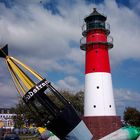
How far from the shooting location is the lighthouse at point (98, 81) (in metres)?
35.8

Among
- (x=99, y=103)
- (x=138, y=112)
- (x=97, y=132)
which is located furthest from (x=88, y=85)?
(x=138, y=112)

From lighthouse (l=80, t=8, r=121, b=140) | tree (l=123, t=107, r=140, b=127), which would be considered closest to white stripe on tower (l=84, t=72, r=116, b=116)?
lighthouse (l=80, t=8, r=121, b=140)

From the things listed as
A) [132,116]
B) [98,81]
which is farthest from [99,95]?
[132,116]

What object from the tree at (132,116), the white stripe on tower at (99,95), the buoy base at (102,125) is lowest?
the buoy base at (102,125)

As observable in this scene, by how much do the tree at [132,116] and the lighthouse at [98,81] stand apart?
3840 cm

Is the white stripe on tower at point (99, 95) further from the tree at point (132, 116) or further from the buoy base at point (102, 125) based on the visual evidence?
the tree at point (132, 116)

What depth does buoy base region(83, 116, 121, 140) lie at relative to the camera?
35328mm

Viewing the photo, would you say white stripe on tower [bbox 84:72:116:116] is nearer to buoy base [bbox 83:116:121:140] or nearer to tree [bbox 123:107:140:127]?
buoy base [bbox 83:116:121:140]

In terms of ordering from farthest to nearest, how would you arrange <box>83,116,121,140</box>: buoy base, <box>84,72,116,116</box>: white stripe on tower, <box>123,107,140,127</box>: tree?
<box>123,107,140,127</box>: tree < <box>84,72,116,116</box>: white stripe on tower < <box>83,116,121,140</box>: buoy base

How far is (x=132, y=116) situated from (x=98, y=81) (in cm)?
4187

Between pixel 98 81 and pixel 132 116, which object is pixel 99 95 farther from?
pixel 132 116

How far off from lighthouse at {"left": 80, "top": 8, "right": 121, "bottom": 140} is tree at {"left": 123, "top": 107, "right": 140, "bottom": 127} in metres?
38.4

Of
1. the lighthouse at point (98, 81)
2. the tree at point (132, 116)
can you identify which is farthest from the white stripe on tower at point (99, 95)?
the tree at point (132, 116)

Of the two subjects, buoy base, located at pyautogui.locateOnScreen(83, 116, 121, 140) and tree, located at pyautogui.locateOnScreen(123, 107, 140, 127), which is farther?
tree, located at pyautogui.locateOnScreen(123, 107, 140, 127)
